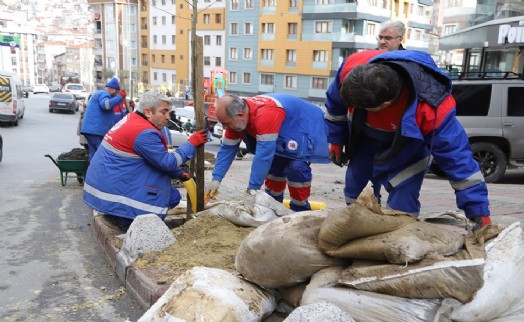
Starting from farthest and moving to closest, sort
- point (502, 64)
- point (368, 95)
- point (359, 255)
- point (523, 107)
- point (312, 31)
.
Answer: point (312, 31), point (502, 64), point (523, 107), point (368, 95), point (359, 255)

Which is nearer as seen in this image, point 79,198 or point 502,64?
point 79,198

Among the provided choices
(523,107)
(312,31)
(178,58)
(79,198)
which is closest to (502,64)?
(523,107)

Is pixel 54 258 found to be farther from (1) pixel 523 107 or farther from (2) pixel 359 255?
(1) pixel 523 107

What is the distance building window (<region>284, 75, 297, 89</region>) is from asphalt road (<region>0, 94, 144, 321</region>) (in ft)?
118

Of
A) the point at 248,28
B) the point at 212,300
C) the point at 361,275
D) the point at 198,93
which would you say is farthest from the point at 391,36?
the point at 248,28

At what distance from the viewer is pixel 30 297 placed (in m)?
3.39

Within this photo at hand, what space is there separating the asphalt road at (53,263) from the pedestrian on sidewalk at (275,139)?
133 centimetres

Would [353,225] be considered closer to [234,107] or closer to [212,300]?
[212,300]

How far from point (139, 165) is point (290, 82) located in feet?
132

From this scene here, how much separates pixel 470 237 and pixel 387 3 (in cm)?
4354

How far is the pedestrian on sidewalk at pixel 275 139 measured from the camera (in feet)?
13.1

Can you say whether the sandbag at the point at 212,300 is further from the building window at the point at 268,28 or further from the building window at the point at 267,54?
the building window at the point at 268,28

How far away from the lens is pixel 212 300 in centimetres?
238

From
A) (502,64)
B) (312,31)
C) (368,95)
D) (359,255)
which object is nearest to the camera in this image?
(359,255)
